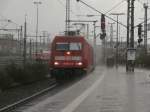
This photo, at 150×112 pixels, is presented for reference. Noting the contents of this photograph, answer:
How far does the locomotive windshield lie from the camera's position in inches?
1522

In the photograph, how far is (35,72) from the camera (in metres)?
37.2

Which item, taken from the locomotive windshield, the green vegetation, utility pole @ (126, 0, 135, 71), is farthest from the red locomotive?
utility pole @ (126, 0, 135, 71)

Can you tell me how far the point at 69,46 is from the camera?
3866 centimetres

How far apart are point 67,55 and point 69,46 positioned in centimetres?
75

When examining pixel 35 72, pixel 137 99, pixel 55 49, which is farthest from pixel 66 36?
pixel 137 99

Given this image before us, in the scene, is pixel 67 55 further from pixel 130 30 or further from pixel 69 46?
pixel 130 30

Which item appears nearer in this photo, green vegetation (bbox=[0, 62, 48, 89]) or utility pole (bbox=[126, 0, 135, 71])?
green vegetation (bbox=[0, 62, 48, 89])

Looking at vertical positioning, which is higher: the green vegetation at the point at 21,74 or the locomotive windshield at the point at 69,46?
the locomotive windshield at the point at 69,46

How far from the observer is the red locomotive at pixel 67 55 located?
125ft

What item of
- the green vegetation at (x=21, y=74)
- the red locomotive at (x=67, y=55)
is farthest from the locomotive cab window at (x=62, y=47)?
the green vegetation at (x=21, y=74)

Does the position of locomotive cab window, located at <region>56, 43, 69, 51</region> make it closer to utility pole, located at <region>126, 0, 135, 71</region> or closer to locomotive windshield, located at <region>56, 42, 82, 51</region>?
locomotive windshield, located at <region>56, 42, 82, 51</region>

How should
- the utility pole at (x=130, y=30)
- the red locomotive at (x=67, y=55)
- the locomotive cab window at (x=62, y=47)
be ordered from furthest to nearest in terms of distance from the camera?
the utility pole at (x=130, y=30)
the locomotive cab window at (x=62, y=47)
the red locomotive at (x=67, y=55)

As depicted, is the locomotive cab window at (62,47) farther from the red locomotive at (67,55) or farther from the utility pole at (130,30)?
the utility pole at (130,30)

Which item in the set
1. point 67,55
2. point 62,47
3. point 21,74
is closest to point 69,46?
point 62,47
